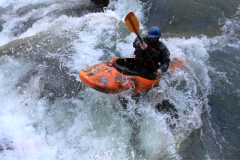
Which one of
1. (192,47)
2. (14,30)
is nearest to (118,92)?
(192,47)

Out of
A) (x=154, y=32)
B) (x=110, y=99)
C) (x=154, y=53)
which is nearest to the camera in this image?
(x=154, y=32)

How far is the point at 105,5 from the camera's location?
25.8 ft

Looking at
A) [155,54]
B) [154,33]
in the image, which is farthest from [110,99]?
[154,33]

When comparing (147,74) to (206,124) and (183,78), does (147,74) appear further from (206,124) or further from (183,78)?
(206,124)

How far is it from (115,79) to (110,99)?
669 millimetres

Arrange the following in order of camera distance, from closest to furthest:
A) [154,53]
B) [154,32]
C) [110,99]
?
[154,32] → [154,53] → [110,99]

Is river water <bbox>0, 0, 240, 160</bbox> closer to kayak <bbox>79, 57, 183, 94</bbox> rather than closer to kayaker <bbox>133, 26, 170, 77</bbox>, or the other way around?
kayak <bbox>79, 57, 183, 94</bbox>

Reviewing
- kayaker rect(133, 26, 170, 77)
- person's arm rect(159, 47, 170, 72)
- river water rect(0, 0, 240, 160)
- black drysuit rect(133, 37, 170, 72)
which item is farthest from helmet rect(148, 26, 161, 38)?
river water rect(0, 0, 240, 160)

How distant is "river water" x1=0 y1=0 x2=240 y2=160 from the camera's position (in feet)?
11.3

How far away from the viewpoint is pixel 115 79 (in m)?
3.54

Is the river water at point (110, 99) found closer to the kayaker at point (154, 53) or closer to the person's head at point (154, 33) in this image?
the kayaker at point (154, 53)

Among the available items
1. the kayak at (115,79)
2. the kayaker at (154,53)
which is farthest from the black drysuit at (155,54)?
the kayak at (115,79)

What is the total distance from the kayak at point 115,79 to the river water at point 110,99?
259mm

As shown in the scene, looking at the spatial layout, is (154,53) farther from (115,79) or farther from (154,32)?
(115,79)
